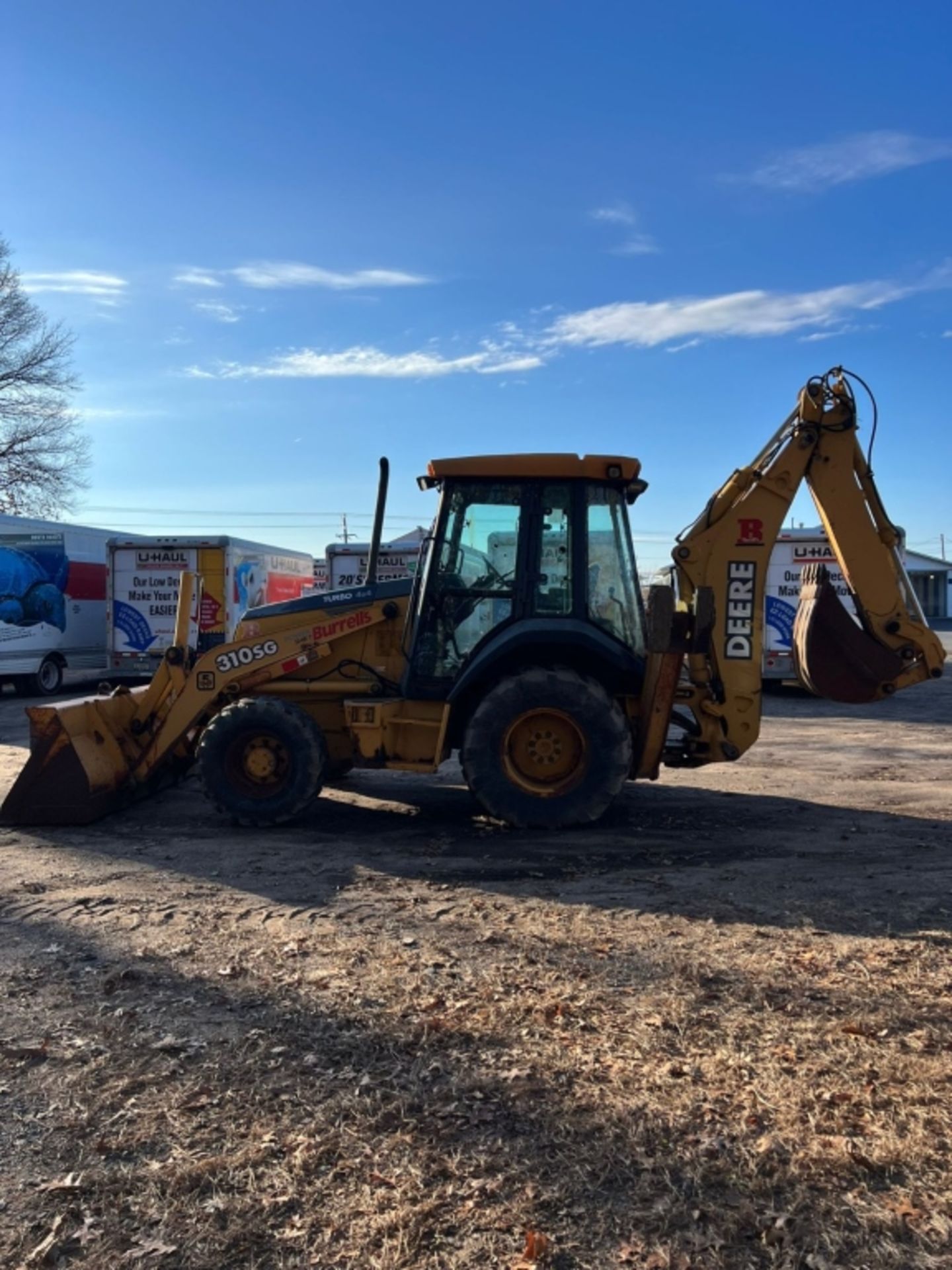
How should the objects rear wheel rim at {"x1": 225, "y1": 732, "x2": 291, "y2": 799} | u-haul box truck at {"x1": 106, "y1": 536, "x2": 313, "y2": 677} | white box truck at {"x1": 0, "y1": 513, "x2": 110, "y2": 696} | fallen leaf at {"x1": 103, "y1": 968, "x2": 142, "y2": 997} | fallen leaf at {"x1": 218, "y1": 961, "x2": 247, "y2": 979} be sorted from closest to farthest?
fallen leaf at {"x1": 103, "y1": 968, "x2": 142, "y2": 997} < fallen leaf at {"x1": 218, "y1": 961, "x2": 247, "y2": 979} < rear wheel rim at {"x1": 225, "y1": 732, "x2": 291, "y2": 799} < u-haul box truck at {"x1": 106, "y1": 536, "x2": 313, "y2": 677} < white box truck at {"x1": 0, "y1": 513, "x2": 110, "y2": 696}

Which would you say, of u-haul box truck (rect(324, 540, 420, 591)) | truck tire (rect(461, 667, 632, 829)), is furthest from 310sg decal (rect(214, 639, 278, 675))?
u-haul box truck (rect(324, 540, 420, 591))

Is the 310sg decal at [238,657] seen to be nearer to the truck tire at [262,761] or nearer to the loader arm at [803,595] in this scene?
the truck tire at [262,761]

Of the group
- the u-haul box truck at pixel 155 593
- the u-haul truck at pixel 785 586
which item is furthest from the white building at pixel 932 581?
the u-haul box truck at pixel 155 593

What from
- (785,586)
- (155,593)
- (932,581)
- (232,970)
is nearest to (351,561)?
(155,593)

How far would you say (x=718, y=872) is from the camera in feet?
21.7

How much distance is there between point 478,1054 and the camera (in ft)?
13.0

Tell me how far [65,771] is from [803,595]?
592 cm

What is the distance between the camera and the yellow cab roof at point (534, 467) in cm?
775

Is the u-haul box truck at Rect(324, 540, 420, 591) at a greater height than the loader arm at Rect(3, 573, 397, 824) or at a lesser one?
greater

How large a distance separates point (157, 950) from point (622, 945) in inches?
93.9

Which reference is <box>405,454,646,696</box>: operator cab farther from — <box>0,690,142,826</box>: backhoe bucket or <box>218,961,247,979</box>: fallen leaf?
<box>218,961,247,979</box>: fallen leaf

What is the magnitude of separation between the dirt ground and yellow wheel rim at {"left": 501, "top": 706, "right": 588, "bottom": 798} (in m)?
0.47

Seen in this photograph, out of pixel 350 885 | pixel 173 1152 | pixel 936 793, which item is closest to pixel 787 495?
pixel 936 793

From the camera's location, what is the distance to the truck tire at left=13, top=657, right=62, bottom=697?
21.2 meters
